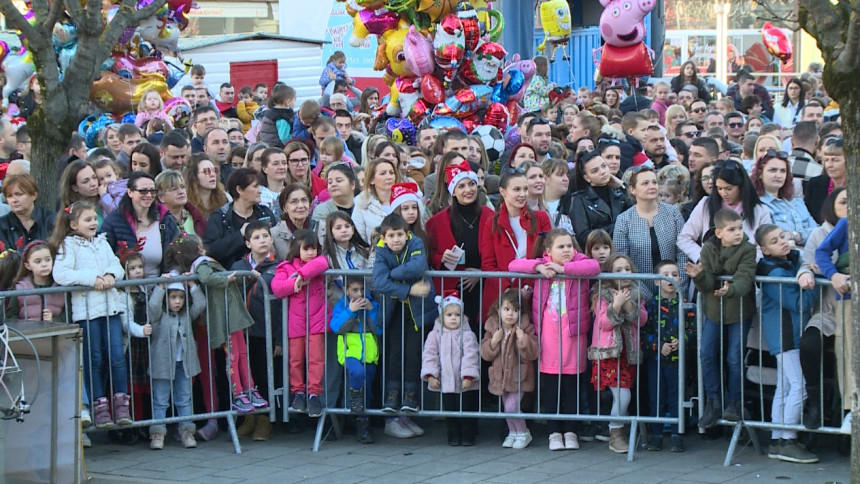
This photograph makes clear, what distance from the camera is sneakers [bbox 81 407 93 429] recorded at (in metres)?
7.18

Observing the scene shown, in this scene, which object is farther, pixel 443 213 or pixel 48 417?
pixel 443 213

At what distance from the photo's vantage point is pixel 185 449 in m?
7.89

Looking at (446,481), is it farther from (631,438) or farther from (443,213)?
(443,213)

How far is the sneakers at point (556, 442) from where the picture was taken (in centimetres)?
761

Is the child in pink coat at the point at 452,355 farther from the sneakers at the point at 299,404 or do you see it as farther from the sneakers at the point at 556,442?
the sneakers at the point at 299,404

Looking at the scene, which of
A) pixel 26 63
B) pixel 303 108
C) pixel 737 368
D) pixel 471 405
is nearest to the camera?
pixel 737 368

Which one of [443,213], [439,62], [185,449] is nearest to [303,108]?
[439,62]

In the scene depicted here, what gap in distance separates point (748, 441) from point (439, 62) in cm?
612

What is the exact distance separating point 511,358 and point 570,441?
66 centimetres

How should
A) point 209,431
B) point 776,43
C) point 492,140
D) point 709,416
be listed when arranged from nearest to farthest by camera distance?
point 709,416 < point 209,431 < point 492,140 < point 776,43

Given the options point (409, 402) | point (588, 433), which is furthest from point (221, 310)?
point (588, 433)

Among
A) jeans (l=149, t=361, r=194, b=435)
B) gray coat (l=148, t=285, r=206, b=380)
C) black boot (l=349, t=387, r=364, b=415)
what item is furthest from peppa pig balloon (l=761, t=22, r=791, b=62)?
jeans (l=149, t=361, r=194, b=435)

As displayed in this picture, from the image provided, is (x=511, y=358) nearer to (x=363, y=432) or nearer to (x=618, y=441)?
(x=618, y=441)

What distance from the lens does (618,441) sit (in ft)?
24.7
